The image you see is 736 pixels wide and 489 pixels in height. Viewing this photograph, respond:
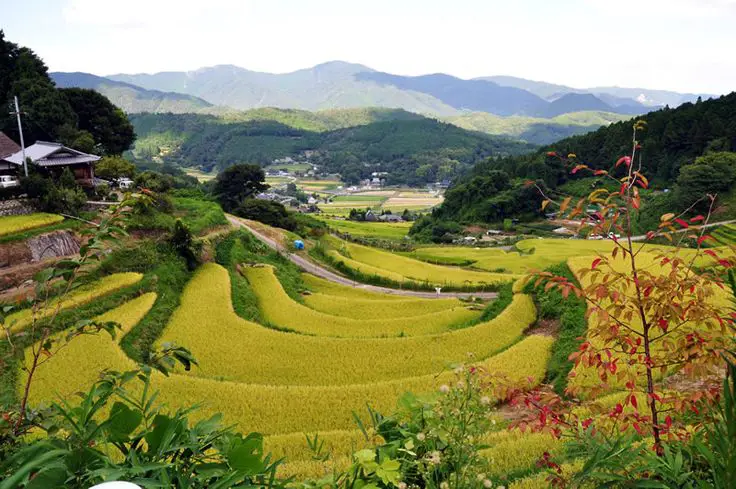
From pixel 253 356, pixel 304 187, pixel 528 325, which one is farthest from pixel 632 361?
pixel 304 187

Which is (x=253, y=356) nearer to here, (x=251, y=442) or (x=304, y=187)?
(x=251, y=442)

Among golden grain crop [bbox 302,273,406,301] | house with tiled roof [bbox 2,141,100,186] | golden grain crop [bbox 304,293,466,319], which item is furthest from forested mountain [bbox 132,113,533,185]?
golden grain crop [bbox 304,293,466,319]

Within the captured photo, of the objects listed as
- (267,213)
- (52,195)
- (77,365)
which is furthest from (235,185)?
(77,365)

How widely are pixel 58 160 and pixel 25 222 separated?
7.20 m

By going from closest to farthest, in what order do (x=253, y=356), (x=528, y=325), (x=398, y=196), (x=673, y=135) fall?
1. (x=253, y=356)
2. (x=528, y=325)
3. (x=673, y=135)
4. (x=398, y=196)

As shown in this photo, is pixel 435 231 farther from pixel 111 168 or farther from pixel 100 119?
pixel 111 168

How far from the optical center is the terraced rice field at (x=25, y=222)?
57.5 feet

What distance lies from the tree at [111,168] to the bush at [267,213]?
50.8 ft

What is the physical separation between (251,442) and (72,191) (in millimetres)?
23298

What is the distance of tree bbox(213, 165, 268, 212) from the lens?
Result: 50000mm

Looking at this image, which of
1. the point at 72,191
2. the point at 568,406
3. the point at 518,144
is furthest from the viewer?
the point at 518,144

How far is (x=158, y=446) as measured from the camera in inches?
100.0

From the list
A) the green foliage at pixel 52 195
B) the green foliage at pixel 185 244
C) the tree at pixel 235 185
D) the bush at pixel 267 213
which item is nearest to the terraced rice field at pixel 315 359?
the green foliage at pixel 185 244

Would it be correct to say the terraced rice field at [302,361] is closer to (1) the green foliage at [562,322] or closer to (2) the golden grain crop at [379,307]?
(2) the golden grain crop at [379,307]
